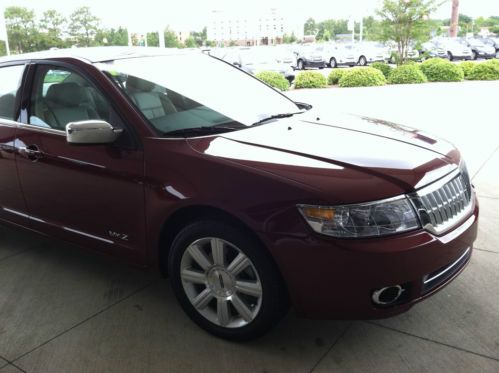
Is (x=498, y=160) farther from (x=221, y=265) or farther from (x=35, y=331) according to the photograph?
(x=35, y=331)

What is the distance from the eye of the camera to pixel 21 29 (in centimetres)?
2486

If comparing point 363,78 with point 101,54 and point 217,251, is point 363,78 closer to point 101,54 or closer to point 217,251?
point 101,54

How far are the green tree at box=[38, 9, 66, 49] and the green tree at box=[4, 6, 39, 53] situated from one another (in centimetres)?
33

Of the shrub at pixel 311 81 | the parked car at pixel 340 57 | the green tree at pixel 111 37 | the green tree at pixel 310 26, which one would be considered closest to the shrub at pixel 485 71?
the shrub at pixel 311 81

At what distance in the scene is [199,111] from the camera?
11.2 feet

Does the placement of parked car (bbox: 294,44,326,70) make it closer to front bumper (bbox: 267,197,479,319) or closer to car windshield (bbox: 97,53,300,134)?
car windshield (bbox: 97,53,300,134)

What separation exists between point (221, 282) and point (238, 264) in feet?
0.73

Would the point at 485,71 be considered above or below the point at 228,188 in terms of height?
below

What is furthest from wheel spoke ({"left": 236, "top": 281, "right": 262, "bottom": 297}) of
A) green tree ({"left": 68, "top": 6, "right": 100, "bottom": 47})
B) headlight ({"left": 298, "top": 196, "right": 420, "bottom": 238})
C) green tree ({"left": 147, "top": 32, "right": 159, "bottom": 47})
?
green tree ({"left": 147, "top": 32, "right": 159, "bottom": 47})

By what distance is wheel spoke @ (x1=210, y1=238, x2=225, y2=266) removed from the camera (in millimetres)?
2836

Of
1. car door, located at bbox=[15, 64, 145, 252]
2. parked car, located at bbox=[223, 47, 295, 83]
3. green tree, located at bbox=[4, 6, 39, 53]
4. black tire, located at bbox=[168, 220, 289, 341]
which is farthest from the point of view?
green tree, located at bbox=[4, 6, 39, 53]

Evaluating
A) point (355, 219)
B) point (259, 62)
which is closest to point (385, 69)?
point (259, 62)

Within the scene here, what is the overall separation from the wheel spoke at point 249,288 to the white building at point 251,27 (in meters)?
61.8

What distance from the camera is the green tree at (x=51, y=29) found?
2461cm
